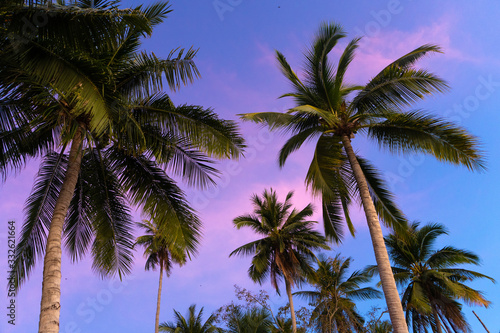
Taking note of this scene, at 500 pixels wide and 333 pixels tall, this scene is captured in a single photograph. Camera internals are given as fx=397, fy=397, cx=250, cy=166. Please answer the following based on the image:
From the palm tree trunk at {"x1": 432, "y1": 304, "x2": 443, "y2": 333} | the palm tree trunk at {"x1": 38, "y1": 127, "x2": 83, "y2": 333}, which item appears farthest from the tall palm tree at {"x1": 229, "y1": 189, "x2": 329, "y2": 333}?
the palm tree trunk at {"x1": 38, "y1": 127, "x2": 83, "y2": 333}

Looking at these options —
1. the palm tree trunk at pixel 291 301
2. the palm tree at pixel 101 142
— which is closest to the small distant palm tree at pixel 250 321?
the palm tree trunk at pixel 291 301

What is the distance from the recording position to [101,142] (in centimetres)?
970

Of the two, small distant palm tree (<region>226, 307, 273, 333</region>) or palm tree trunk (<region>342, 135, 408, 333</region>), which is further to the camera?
small distant palm tree (<region>226, 307, 273, 333</region>)

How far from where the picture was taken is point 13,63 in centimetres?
706

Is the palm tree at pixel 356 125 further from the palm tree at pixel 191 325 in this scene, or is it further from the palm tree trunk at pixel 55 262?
the palm tree at pixel 191 325

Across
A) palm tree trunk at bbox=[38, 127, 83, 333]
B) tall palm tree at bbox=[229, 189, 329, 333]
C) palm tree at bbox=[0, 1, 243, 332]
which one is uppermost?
tall palm tree at bbox=[229, 189, 329, 333]

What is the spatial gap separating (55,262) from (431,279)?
22.4m

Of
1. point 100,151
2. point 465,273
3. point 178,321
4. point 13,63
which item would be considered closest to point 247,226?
point 178,321

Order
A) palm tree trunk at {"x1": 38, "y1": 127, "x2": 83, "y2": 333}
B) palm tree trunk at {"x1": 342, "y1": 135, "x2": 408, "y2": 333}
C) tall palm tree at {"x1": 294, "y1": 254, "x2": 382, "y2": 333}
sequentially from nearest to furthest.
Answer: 1. palm tree trunk at {"x1": 38, "y1": 127, "x2": 83, "y2": 333}
2. palm tree trunk at {"x1": 342, "y1": 135, "x2": 408, "y2": 333}
3. tall palm tree at {"x1": 294, "y1": 254, "x2": 382, "y2": 333}

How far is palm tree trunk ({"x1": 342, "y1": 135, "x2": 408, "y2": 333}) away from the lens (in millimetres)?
8953

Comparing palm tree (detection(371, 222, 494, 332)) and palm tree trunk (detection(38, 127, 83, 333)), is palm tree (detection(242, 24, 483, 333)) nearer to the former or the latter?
palm tree trunk (detection(38, 127, 83, 333))

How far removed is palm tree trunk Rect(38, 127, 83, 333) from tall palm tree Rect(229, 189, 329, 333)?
17.6 m

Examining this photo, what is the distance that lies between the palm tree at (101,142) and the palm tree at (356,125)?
2520mm

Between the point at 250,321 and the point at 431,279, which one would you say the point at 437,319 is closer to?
the point at 431,279
